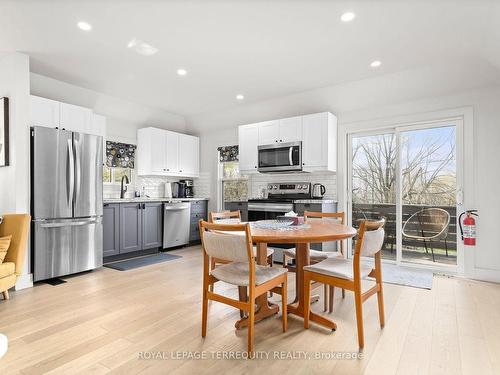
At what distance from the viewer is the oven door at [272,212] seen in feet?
14.1

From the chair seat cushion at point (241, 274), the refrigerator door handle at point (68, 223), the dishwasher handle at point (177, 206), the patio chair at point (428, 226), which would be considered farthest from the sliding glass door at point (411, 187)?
the refrigerator door handle at point (68, 223)

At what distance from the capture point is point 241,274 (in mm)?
2105

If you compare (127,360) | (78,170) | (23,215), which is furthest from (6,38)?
(127,360)

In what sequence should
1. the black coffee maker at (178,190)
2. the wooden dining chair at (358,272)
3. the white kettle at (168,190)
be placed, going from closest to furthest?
the wooden dining chair at (358,272) < the white kettle at (168,190) < the black coffee maker at (178,190)

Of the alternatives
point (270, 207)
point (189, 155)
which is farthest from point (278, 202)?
point (189, 155)

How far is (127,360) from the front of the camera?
1880 millimetres

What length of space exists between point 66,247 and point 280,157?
3168mm

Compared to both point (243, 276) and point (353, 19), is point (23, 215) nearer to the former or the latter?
point (243, 276)

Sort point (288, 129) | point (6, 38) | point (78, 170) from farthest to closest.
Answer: point (288, 129) < point (78, 170) < point (6, 38)

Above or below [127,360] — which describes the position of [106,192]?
above

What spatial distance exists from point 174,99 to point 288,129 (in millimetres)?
1981

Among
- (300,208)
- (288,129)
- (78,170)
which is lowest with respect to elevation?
(300,208)

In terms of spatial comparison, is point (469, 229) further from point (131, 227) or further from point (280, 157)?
point (131, 227)

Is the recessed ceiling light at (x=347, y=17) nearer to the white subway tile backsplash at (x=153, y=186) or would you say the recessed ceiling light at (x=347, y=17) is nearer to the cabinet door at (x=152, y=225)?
the cabinet door at (x=152, y=225)
